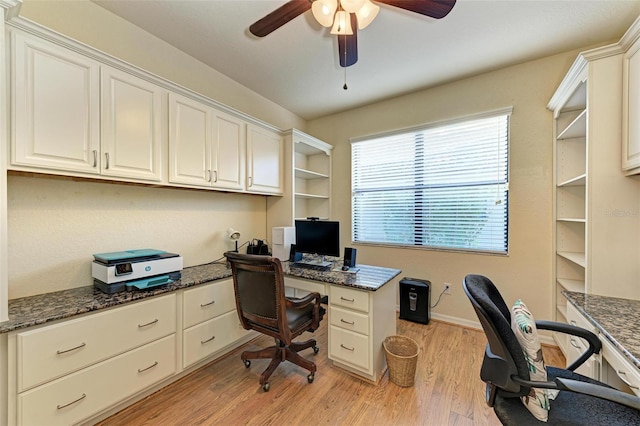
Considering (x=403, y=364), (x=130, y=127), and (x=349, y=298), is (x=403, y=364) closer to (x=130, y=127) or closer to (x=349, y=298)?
(x=349, y=298)

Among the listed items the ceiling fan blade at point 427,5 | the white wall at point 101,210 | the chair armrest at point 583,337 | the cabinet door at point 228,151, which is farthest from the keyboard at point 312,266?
the ceiling fan blade at point 427,5

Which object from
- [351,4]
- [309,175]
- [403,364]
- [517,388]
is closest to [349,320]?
[403,364]

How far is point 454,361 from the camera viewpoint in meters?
2.19

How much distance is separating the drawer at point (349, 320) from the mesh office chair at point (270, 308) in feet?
0.38

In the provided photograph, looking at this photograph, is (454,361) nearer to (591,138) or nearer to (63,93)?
(591,138)

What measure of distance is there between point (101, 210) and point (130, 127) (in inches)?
27.2

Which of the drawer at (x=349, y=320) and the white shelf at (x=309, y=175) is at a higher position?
the white shelf at (x=309, y=175)

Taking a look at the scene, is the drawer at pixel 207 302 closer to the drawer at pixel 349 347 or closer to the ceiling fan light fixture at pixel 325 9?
the drawer at pixel 349 347

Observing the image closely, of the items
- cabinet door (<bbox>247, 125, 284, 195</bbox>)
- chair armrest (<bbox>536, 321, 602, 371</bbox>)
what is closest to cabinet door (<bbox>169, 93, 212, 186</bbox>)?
cabinet door (<bbox>247, 125, 284, 195</bbox>)

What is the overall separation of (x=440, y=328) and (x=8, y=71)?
13.1 ft

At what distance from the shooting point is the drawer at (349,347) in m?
1.89

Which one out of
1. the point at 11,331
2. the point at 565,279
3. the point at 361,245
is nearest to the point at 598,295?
the point at 565,279

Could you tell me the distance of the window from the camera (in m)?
2.70

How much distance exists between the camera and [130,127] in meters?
1.81
